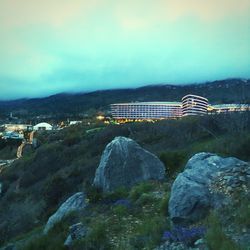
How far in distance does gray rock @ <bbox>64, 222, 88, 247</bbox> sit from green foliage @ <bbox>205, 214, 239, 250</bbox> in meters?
3.08

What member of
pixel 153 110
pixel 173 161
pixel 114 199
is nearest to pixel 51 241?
pixel 114 199

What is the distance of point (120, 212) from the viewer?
10.4 m

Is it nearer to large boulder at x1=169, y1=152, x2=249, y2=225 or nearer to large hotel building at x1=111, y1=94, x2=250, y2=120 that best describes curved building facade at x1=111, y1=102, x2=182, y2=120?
large hotel building at x1=111, y1=94, x2=250, y2=120

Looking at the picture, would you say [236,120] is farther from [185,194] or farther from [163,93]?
[163,93]

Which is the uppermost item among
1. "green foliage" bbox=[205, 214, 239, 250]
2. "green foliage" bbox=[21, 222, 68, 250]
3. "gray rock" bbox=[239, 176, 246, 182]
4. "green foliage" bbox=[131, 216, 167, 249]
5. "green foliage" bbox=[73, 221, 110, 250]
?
"gray rock" bbox=[239, 176, 246, 182]

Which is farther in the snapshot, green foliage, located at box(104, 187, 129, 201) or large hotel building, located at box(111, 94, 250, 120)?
large hotel building, located at box(111, 94, 250, 120)

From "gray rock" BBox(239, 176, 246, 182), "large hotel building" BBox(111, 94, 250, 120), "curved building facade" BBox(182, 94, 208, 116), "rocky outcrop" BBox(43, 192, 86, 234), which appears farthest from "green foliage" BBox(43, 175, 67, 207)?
"large hotel building" BBox(111, 94, 250, 120)

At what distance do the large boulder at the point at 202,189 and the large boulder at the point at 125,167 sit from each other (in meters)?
4.72

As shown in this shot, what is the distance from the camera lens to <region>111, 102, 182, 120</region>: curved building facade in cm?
11956

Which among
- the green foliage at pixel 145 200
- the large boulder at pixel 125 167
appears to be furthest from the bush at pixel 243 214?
the large boulder at pixel 125 167

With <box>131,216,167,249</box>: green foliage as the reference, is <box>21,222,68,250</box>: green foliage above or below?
below

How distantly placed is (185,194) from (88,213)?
3.33m

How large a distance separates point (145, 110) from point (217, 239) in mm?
123816

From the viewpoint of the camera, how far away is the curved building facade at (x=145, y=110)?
119562mm
